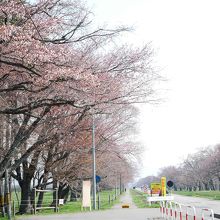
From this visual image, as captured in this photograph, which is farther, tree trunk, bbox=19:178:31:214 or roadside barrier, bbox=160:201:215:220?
tree trunk, bbox=19:178:31:214

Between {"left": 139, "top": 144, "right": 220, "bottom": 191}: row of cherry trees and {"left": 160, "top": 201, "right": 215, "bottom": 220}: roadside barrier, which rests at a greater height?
{"left": 139, "top": 144, "right": 220, "bottom": 191}: row of cherry trees

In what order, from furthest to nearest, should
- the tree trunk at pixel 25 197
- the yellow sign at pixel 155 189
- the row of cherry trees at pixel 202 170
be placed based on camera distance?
the row of cherry trees at pixel 202 170 < the yellow sign at pixel 155 189 < the tree trunk at pixel 25 197

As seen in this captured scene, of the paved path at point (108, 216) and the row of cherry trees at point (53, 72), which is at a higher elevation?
the row of cherry trees at point (53, 72)

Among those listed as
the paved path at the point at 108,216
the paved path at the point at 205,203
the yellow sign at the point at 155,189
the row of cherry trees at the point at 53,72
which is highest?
the row of cherry trees at the point at 53,72

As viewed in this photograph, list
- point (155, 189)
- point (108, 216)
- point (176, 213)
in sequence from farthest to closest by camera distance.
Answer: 1. point (155, 189)
2. point (108, 216)
3. point (176, 213)

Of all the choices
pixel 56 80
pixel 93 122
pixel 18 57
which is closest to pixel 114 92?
pixel 56 80

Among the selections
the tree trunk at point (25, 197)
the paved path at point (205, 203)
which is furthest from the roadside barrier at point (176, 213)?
the tree trunk at point (25, 197)

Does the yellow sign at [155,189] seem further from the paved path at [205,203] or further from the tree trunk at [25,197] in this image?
the tree trunk at [25,197]

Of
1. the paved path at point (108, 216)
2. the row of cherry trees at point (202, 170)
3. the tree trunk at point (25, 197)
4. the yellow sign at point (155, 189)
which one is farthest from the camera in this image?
the row of cherry trees at point (202, 170)

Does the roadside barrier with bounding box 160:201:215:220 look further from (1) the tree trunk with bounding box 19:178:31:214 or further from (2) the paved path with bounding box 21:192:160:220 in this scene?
(1) the tree trunk with bounding box 19:178:31:214

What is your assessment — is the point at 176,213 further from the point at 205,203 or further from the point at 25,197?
the point at 205,203

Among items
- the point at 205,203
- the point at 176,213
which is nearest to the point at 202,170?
the point at 205,203

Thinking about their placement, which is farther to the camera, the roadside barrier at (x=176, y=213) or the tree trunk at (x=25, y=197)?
the tree trunk at (x=25, y=197)

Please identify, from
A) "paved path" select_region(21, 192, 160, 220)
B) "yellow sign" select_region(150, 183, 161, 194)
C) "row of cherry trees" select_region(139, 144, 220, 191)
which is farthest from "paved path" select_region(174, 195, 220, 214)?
A: "row of cherry trees" select_region(139, 144, 220, 191)
